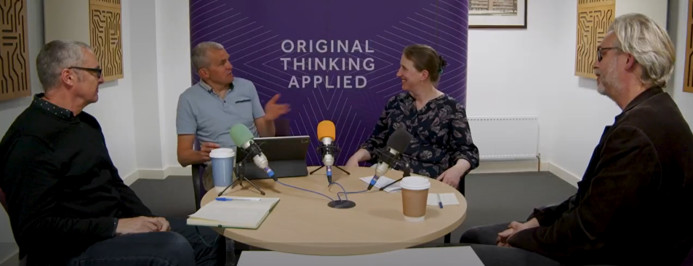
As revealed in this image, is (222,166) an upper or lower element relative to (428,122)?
lower

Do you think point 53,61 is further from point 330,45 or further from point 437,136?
point 437,136

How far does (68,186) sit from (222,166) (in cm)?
58

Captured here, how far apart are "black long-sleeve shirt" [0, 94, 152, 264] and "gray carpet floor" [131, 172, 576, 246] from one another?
263 cm

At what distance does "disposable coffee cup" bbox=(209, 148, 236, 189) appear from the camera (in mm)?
2598

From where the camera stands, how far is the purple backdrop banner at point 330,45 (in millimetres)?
3711

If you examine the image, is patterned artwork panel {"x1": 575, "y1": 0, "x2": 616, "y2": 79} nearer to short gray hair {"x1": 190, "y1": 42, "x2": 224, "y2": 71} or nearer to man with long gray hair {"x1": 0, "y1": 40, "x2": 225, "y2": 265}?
short gray hair {"x1": 190, "y1": 42, "x2": 224, "y2": 71}

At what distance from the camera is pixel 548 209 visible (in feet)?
8.34

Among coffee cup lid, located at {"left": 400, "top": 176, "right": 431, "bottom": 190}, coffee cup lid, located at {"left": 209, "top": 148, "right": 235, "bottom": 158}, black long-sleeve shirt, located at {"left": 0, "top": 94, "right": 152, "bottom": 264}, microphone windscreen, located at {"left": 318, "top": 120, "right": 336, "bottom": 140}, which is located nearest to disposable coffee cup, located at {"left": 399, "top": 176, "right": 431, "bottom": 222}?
coffee cup lid, located at {"left": 400, "top": 176, "right": 431, "bottom": 190}

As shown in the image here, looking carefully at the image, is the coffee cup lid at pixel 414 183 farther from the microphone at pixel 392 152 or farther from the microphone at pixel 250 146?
the microphone at pixel 250 146

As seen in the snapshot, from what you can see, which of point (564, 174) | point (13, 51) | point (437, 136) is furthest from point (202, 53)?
point (564, 174)

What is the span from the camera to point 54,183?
2242 mm

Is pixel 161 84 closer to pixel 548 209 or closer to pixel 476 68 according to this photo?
pixel 476 68

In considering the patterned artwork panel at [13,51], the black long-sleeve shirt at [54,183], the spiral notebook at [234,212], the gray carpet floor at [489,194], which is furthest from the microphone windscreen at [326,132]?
the gray carpet floor at [489,194]

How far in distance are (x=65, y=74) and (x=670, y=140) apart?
7.00 feet
